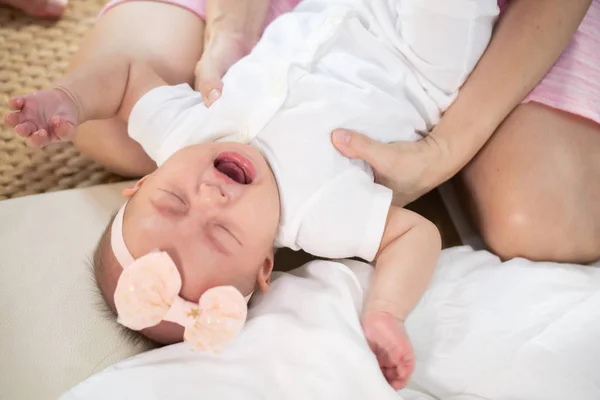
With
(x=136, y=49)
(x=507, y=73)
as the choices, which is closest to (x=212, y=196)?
(x=136, y=49)

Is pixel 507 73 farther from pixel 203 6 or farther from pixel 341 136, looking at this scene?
pixel 203 6

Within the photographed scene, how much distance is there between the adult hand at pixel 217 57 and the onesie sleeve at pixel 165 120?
3 centimetres

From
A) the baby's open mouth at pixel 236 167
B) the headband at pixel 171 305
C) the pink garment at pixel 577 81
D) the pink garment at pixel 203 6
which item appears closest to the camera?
the headband at pixel 171 305

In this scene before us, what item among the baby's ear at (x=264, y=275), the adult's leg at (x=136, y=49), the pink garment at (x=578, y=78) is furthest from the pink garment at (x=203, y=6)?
the baby's ear at (x=264, y=275)

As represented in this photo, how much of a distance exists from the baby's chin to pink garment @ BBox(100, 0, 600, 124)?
1.98 feet

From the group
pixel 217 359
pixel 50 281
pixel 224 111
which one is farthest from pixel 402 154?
pixel 50 281

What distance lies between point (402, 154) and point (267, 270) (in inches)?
9.8

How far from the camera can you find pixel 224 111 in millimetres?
792

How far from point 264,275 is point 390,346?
0.19 metres

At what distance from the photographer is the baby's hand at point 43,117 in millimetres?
694

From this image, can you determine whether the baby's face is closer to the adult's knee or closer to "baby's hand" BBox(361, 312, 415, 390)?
"baby's hand" BBox(361, 312, 415, 390)

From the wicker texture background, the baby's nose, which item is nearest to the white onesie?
the baby's nose

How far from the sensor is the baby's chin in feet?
2.24

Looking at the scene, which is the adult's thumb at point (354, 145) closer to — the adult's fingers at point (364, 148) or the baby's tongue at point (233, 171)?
the adult's fingers at point (364, 148)
